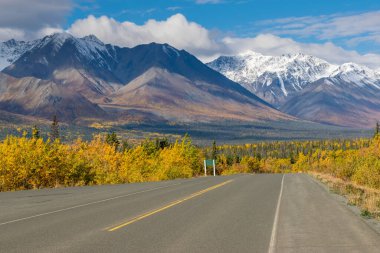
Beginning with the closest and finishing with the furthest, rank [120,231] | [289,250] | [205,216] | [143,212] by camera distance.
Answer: [289,250], [120,231], [205,216], [143,212]

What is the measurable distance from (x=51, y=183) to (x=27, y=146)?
138 inches

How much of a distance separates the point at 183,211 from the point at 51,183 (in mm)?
21085

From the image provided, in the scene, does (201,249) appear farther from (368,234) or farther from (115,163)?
(115,163)

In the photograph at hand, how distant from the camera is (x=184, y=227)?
14430mm

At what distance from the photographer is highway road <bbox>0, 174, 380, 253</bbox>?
38.1 ft

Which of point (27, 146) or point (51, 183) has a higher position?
point (27, 146)

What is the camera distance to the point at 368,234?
13031mm

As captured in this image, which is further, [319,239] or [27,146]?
[27,146]

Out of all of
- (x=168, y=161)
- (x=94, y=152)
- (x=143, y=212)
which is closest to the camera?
(x=143, y=212)

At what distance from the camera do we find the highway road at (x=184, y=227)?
11.6 m

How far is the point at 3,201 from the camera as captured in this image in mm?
23031

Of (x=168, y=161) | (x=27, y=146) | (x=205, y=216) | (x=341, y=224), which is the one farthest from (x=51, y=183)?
(x=168, y=161)

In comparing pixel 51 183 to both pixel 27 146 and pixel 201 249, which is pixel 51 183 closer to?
pixel 27 146

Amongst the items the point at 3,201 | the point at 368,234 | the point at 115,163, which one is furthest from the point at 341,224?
the point at 115,163
